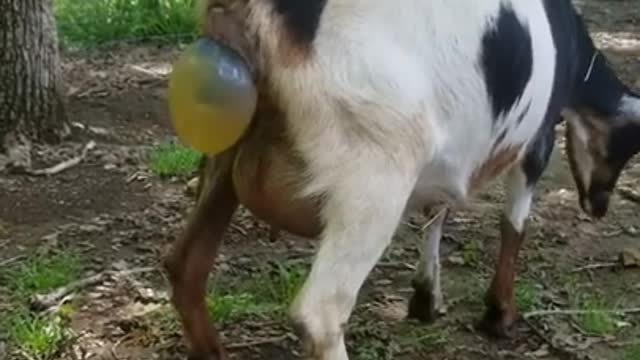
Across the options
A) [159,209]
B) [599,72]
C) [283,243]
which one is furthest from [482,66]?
[159,209]

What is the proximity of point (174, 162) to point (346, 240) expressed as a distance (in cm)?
297

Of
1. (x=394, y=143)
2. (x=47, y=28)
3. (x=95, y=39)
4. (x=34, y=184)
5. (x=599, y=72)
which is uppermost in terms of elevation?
(x=394, y=143)

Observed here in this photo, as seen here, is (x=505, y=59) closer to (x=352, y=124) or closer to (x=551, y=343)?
(x=352, y=124)

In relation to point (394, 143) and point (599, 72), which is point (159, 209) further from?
point (394, 143)

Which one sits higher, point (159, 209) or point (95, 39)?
point (159, 209)

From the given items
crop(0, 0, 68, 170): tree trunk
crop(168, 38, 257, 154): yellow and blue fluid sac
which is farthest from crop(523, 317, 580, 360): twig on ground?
crop(0, 0, 68, 170): tree trunk

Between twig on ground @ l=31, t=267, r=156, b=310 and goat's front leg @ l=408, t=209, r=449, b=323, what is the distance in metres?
1.08

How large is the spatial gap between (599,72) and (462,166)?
50.7 inches

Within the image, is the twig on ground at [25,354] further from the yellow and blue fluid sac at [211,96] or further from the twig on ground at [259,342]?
the yellow and blue fluid sac at [211,96]

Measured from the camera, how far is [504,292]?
4910mm

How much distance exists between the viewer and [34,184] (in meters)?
6.23

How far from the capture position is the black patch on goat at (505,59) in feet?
12.8

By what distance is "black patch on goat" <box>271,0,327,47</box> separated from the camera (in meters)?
3.55

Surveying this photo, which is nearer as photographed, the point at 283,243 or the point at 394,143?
the point at 394,143
